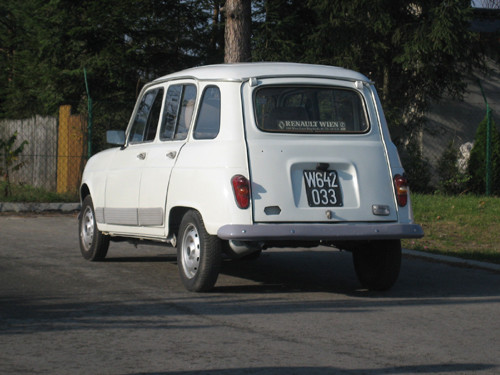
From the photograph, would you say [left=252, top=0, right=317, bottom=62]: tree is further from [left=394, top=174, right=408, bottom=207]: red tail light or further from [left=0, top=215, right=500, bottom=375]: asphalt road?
[left=394, top=174, right=408, bottom=207]: red tail light

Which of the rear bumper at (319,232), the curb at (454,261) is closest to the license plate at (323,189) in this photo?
the rear bumper at (319,232)

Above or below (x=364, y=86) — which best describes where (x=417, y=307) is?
below

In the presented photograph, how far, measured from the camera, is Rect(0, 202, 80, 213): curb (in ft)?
56.5

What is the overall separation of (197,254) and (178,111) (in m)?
1.56

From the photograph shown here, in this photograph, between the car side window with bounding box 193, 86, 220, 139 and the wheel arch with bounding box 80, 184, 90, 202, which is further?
the wheel arch with bounding box 80, 184, 90, 202

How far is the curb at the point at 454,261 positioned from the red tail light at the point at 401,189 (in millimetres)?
2457

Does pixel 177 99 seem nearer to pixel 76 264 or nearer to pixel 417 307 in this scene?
pixel 76 264

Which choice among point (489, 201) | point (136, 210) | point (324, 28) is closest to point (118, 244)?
point (136, 210)

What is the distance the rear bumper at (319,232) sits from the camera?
→ 773cm

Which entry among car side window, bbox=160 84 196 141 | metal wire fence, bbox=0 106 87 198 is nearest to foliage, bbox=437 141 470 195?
metal wire fence, bbox=0 106 87 198

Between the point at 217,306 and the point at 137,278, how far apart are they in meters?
1.90

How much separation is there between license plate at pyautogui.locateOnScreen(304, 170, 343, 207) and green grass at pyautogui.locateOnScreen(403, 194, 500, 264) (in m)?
3.75

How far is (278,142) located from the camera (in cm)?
809

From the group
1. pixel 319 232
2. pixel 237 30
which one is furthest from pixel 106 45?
pixel 319 232
